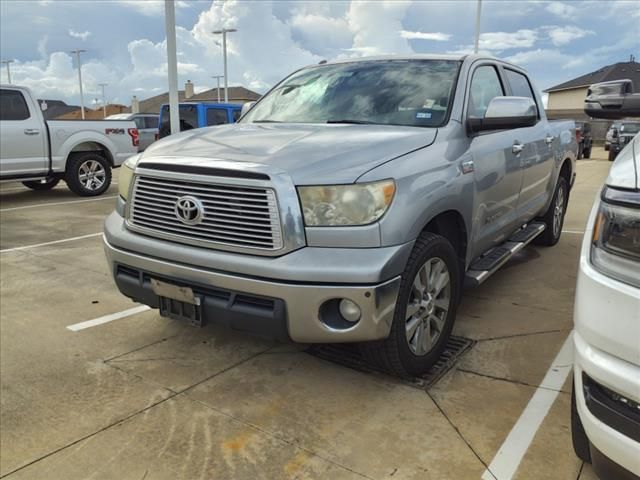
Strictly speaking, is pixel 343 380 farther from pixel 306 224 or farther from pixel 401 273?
pixel 306 224

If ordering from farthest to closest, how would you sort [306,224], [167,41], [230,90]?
[230,90] → [167,41] → [306,224]

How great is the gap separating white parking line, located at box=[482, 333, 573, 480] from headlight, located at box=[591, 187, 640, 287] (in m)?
1.04

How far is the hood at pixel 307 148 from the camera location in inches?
102

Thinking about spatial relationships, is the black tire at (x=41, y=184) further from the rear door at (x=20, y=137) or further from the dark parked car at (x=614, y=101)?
the dark parked car at (x=614, y=101)

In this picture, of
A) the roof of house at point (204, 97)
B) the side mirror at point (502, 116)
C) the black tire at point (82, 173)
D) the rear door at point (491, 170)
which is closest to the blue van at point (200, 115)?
the black tire at point (82, 173)

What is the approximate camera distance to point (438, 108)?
343 centimetres

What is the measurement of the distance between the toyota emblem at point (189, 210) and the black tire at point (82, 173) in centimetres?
820

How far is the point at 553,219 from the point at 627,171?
173 inches

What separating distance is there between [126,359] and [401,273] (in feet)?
6.09

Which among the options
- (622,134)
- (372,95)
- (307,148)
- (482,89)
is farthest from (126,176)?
(622,134)

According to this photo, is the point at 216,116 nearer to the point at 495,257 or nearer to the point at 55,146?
the point at 55,146

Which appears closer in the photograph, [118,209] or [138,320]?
[118,209]

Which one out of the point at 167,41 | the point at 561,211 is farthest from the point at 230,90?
the point at 561,211

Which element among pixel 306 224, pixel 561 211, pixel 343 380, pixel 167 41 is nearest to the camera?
pixel 306 224
